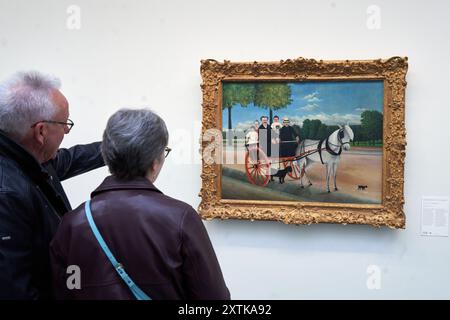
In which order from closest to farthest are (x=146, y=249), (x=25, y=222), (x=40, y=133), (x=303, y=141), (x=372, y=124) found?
1. (x=146, y=249)
2. (x=25, y=222)
3. (x=40, y=133)
4. (x=372, y=124)
5. (x=303, y=141)

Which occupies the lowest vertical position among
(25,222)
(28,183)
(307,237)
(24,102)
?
(307,237)

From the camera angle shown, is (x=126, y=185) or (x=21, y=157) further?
(x=21, y=157)

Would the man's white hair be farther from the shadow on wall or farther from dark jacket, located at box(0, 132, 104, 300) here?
the shadow on wall

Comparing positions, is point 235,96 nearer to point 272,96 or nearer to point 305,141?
point 272,96

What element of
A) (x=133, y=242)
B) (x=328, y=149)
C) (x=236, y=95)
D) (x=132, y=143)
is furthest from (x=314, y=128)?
(x=133, y=242)

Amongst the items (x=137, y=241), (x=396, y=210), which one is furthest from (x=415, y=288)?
(x=137, y=241)

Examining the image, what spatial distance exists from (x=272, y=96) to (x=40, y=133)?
1.55m

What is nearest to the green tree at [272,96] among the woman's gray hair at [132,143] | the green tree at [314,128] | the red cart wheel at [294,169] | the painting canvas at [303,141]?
the painting canvas at [303,141]

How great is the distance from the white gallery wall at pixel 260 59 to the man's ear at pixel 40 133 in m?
1.28

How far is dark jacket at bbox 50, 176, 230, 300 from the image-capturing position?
119cm

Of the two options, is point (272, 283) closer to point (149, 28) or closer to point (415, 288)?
point (415, 288)

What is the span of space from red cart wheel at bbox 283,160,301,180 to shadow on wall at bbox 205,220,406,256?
35 cm

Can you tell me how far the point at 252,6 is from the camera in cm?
260

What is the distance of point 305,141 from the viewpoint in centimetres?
255
